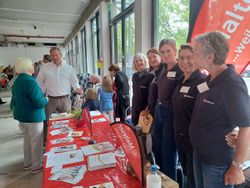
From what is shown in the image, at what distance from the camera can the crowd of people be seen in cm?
108

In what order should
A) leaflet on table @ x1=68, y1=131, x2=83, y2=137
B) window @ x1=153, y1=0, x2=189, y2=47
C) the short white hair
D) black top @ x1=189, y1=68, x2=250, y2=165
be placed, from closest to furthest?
black top @ x1=189, y1=68, x2=250, y2=165, leaflet on table @ x1=68, y1=131, x2=83, y2=137, the short white hair, window @ x1=153, y1=0, x2=189, y2=47

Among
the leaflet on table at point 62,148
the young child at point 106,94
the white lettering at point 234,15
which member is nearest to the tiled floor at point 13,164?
the leaflet on table at point 62,148

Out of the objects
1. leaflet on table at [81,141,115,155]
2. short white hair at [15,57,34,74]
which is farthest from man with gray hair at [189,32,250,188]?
short white hair at [15,57,34,74]

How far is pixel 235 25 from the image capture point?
4.83 ft

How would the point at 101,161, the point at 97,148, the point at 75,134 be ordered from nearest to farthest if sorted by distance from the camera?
the point at 101,161 → the point at 97,148 → the point at 75,134

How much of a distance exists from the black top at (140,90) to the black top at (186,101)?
85cm

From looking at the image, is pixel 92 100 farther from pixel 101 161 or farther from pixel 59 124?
pixel 101 161

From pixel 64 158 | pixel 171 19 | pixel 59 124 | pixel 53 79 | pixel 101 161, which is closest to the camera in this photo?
pixel 101 161

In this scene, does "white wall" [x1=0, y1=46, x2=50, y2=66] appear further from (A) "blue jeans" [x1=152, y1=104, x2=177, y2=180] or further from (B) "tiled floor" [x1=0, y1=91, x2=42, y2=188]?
(A) "blue jeans" [x1=152, y1=104, x2=177, y2=180]

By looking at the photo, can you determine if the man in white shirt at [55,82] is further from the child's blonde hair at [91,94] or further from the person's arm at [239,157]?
the person's arm at [239,157]

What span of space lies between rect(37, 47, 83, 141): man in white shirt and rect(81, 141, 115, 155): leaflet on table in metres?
1.72

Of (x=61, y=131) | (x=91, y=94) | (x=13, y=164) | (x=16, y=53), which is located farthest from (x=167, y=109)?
(x=16, y=53)

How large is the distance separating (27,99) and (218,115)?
2.13 meters

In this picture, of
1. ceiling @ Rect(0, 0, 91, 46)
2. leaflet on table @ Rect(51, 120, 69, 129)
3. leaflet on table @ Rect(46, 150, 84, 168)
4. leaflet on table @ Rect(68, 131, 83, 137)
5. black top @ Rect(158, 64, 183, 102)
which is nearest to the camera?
leaflet on table @ Rect(46, 150, 84, 168)
